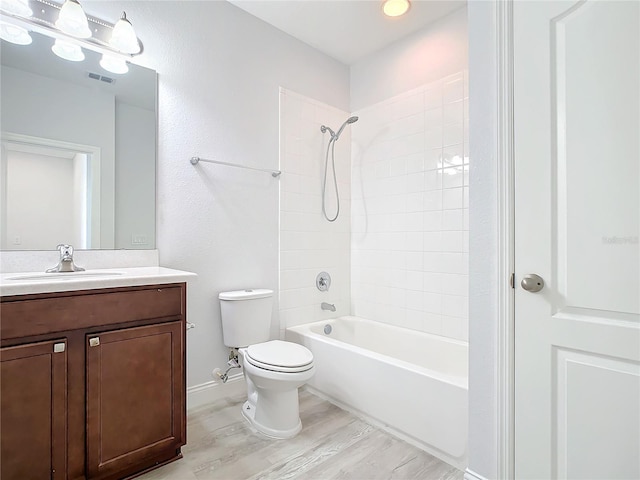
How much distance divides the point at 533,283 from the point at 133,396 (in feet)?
5.42

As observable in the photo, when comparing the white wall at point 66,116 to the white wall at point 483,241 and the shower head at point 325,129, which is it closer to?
the shower head at point 325,129

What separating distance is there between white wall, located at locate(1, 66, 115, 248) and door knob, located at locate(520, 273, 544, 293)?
6.58 feet

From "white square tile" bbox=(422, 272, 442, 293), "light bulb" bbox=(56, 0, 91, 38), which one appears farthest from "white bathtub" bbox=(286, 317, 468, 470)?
"light bulb" bbox=(56, 0, 91, 38)

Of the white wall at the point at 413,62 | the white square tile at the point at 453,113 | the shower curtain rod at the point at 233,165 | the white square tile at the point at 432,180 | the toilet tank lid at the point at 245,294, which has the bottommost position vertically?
the toilet tank lid at the point at 245,294

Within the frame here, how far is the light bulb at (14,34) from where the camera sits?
1.64 metres

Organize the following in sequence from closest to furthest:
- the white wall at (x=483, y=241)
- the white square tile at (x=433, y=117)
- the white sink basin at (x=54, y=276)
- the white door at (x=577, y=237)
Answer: the white door at (x=577, y=237) < the white wall at (x=483, y=241) < the white sink basin at (x=54, y=276) < the white square tile at (x=433, y=117)

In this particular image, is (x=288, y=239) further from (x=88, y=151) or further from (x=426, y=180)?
(x=88, y=151)

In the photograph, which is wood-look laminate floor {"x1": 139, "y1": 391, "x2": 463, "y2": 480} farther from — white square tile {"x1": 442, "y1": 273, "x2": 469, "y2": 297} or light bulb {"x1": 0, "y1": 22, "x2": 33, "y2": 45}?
light bulb {"x1": 0, "y1": 22, "x2": 33, "y2": 45}

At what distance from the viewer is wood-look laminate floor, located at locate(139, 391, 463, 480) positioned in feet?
5.16

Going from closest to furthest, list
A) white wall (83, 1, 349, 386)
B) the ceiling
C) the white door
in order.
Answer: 1. the white door
2. white wall (83, 1, 349, 386)
3. the ceiling

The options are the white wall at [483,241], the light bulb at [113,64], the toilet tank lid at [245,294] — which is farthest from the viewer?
the toilet tank lid at [245,294]

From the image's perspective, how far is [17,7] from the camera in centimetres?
164

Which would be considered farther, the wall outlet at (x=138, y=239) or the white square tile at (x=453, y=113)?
the white square tile at (x=453, y=113)

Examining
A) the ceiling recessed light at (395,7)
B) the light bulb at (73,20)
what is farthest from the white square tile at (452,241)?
the light bulb at (73,20)
